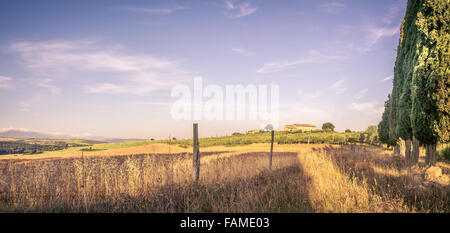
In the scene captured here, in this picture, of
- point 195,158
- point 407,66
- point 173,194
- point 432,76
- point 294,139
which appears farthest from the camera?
point 294,139

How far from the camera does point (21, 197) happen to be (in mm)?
7129

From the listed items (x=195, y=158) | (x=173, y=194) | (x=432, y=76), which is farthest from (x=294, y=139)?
(x=173, y=194)

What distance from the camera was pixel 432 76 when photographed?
8234 mm

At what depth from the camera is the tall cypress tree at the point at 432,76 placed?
8.09m

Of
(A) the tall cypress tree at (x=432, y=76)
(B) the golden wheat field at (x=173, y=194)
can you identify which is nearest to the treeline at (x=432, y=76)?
(A) the tall cypress tree at (x=432, y=76)

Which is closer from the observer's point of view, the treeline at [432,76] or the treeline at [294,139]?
the treeline at [432,76]

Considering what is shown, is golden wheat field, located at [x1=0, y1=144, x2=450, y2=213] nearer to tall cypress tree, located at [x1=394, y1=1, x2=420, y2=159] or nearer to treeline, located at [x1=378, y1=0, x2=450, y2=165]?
treeline, located at [x1=378, y1=0, x2=450, y2=165]

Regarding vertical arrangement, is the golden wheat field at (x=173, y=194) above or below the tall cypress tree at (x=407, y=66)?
below

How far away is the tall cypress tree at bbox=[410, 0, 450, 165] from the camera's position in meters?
8.09

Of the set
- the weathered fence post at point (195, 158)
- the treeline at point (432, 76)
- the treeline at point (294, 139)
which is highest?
the treeline at point (432, 76)

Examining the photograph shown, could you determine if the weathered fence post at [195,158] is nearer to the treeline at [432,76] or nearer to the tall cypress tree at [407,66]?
the treeline at [432,76]

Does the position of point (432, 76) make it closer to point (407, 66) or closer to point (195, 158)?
point (407, 66)
